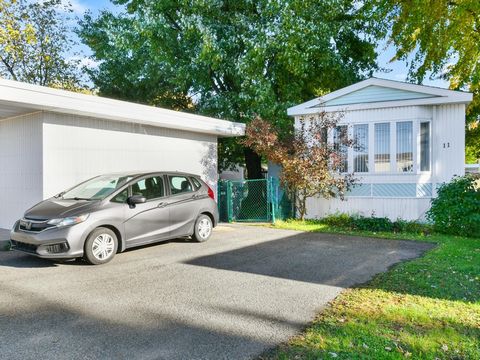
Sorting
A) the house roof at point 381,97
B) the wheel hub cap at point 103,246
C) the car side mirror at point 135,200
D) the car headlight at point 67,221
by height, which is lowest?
the wheel hub cap at point 103,246

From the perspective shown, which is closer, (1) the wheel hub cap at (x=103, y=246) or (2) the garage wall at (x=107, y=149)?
(1) the wheel hub cap at (x=103, y=246)

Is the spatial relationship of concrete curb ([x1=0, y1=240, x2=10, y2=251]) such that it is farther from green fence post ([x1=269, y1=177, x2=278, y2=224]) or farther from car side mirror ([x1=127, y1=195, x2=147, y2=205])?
green fence post ([x1=269, y1=177, x2=278, y2=224])

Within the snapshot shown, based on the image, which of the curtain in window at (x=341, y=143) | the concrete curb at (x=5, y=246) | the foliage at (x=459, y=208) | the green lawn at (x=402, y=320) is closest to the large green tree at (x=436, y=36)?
the curtain in window at (x=341, y=143)

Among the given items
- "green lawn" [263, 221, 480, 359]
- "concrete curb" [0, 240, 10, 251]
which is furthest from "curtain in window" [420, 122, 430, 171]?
"concrete curb" [0, 240, 10, 251]

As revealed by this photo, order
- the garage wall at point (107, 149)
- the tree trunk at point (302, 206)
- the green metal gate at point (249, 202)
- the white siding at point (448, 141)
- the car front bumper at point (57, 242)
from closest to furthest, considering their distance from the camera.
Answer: the car front bumper at point (57, 242) → the garage wall at point (107, 149) → the white siding at point (448, 141) → the tree trunk at point (302, 206) → the green metal gate at point (249, 202)

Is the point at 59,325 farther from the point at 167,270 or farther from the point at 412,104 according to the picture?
the point at 412,104

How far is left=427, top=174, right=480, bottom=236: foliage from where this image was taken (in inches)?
383

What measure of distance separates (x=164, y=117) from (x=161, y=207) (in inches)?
159

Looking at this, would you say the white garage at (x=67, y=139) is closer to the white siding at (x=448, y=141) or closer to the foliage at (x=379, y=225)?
the foliage at (x=379, y=225)

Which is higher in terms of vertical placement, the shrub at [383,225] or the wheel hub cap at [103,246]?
the wheel hub cap at [103,246]

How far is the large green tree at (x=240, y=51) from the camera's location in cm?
1416

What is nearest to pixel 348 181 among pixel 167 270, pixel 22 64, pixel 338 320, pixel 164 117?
pixel 164 117

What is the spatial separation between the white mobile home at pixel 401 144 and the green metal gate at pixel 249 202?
88.2 inches

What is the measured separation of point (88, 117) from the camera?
9.80 metres
